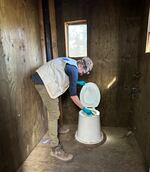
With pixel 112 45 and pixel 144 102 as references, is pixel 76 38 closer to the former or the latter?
pixel 112 45

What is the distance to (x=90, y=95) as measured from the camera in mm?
2072

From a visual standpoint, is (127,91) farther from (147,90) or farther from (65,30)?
(65,30)

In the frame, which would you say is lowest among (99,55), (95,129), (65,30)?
(95,129)

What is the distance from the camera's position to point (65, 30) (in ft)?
7.12

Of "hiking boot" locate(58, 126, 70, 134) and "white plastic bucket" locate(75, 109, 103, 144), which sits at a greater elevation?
"white plastic bucket" locate(75, 109, 103, 144)

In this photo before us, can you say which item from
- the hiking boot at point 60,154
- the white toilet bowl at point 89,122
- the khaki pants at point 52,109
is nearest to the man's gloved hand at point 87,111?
the white toilet bowl at point 89,122

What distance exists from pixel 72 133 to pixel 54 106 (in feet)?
2.23

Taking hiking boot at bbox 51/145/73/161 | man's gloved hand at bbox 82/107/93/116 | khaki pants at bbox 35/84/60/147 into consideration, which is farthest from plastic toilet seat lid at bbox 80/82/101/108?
hiking boot at bbox 51/145/73/161

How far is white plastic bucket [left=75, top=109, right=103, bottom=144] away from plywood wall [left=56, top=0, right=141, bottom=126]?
0.45 meters

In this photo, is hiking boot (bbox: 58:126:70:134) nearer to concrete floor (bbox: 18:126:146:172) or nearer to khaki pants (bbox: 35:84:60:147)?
concrete floor (bbox: 18:126:146:172)

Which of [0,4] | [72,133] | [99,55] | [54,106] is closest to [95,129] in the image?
[72,133]

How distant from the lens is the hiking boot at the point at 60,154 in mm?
1732

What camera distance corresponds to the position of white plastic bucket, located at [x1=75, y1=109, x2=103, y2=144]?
1920 mm

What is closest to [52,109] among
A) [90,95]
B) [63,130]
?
[90,95]
